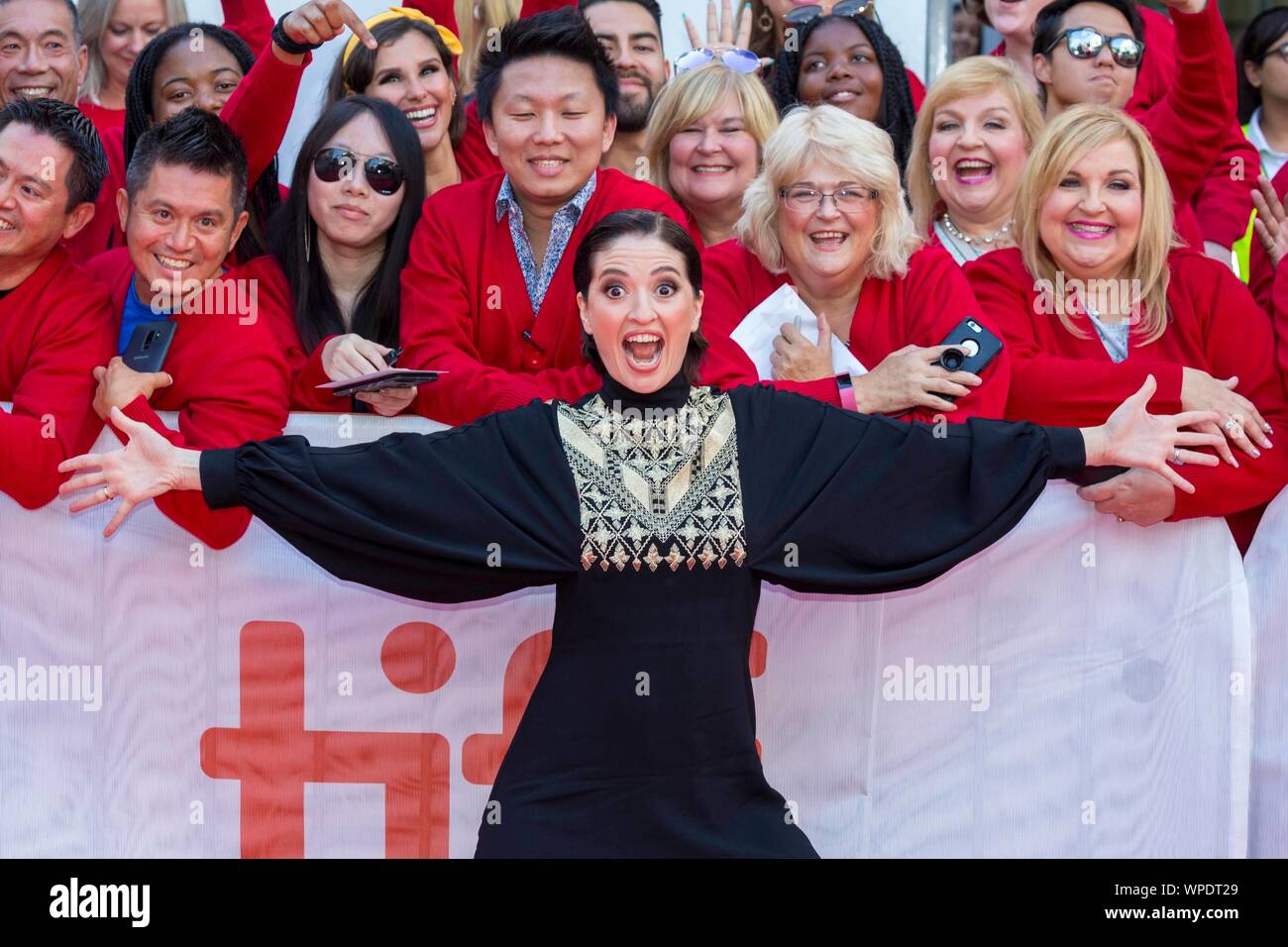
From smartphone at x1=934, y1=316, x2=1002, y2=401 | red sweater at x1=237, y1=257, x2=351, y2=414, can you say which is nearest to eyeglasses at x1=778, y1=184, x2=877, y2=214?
smartphone at x1=934, y1=316, x2=1002, y2=401

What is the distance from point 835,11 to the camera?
243 inches

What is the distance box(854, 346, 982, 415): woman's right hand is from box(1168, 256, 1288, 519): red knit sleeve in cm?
61

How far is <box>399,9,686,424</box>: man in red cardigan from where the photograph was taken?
4730 millimetres

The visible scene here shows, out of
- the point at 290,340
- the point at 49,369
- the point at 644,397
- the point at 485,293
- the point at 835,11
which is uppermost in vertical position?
the point at 835,11

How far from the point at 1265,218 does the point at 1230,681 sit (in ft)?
5.78

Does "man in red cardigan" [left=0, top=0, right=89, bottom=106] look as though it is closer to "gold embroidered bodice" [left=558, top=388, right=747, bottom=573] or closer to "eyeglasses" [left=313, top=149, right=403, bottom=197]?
"eyeglasses" [left=313, top=149, right=403, bottom=197]

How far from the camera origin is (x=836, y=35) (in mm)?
6062

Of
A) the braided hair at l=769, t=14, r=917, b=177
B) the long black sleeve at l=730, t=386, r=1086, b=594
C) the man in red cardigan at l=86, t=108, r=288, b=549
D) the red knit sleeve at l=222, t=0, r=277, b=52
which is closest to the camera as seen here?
the long black sleeve at l=730, t=386, r=1086, b=594

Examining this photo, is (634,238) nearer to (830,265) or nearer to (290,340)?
(830,265)

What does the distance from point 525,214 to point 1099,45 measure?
7.27 feet

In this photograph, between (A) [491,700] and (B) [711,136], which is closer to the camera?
(A) [491,700]

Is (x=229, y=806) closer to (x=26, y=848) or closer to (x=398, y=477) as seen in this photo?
(x=26, y=848)

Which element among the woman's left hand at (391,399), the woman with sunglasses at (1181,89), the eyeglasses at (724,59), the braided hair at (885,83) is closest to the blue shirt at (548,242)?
the woman's left hand at (391,399)

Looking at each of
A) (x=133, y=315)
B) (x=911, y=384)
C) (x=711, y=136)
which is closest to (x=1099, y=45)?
(x=711, y=136)
